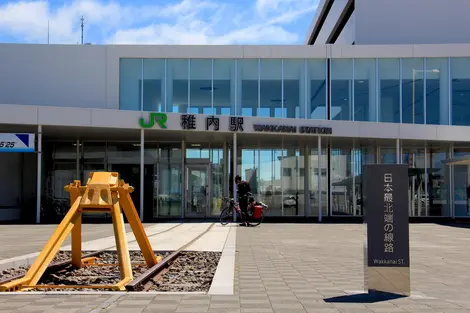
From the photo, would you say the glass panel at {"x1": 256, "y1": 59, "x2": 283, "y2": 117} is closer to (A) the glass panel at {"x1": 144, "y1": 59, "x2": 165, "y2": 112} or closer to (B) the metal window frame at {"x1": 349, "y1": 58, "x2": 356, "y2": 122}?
(B) the metal window frame at {"x1": 349, "y1": 58, "x2": 356, "y2": 122}

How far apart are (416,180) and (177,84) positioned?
12.5 metres

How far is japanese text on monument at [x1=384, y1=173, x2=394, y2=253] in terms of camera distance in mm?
6340

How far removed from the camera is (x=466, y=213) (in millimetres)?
24641

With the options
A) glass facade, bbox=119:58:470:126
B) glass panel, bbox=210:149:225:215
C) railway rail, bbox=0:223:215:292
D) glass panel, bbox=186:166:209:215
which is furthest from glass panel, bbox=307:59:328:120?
railway rail, bbox=0:223:215:292

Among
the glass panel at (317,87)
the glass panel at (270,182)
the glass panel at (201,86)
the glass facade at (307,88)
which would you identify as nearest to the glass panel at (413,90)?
the glass facade at (307,88)

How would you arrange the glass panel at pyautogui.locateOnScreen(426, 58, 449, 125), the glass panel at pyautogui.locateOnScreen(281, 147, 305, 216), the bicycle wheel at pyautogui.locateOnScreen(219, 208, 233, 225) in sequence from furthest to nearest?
the glass panel at pyautogui.locateOnScreen(426, 58, 449, 125)
the glass panel at pyautogui.locateOnScreen(281, 147, 305, 216)
the bicycle wheel at pyautogui.locateOnScreen(219, 208, 233, 225)

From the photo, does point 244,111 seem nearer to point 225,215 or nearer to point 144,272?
point 225,215

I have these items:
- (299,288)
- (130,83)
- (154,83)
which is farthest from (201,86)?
(299,288)

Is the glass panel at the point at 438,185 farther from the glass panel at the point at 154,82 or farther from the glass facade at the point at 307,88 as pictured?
the glass panel at the point at 154,82

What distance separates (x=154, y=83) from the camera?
24.9 metres

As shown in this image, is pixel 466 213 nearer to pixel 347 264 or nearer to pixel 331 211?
pixel 331 211

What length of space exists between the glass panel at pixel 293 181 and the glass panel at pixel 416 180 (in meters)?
5.11

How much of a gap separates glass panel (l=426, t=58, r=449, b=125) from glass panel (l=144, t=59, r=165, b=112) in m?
13.0

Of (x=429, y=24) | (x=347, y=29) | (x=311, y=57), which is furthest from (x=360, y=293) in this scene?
(x=347, y=29)
